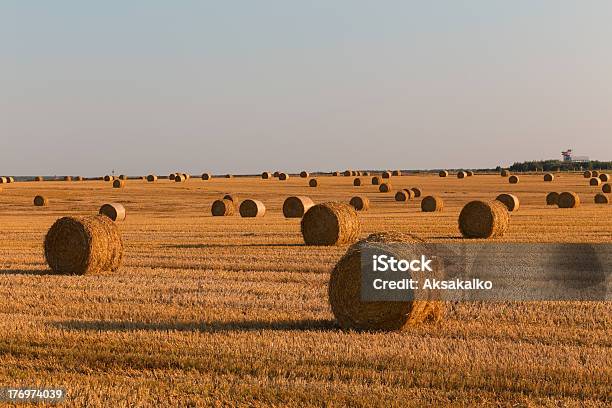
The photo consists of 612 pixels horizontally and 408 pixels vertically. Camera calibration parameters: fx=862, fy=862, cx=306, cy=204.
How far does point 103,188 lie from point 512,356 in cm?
5991

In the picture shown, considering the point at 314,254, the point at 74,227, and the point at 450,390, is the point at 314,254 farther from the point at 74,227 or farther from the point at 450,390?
the point at 450,390

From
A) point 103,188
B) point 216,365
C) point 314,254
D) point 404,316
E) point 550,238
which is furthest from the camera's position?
point 103,188

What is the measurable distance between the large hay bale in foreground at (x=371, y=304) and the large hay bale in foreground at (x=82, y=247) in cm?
784

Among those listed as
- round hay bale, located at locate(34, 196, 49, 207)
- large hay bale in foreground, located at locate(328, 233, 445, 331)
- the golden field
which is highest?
round hay bale, located at locate(34, 196, 49, 207)

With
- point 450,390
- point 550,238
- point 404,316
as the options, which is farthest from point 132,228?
point 450,390

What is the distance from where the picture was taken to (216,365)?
934 centimetres

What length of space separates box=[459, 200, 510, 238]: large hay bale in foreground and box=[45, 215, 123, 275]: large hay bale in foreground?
1191cm

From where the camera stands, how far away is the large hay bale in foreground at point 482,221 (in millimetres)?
26188

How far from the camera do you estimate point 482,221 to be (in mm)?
26281

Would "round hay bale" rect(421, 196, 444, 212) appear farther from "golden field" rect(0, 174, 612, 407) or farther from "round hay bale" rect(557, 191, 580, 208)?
"golden field" rect(0, 174, 612, 407)

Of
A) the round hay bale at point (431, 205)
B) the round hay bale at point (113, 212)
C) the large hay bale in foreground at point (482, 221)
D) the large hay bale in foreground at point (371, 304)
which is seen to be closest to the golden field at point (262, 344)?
the large hay bale in foreground at point (371, 304)

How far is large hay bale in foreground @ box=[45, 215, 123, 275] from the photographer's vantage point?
18047 millimetres

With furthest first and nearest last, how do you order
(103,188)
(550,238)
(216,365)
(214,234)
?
(103,188)
(214,234)
(550,238)
(216,365)

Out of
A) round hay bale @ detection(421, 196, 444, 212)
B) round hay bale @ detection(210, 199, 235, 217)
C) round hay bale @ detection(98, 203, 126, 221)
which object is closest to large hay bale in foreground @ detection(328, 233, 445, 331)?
round hay bale @ detection(98, 203, 126, 221)
